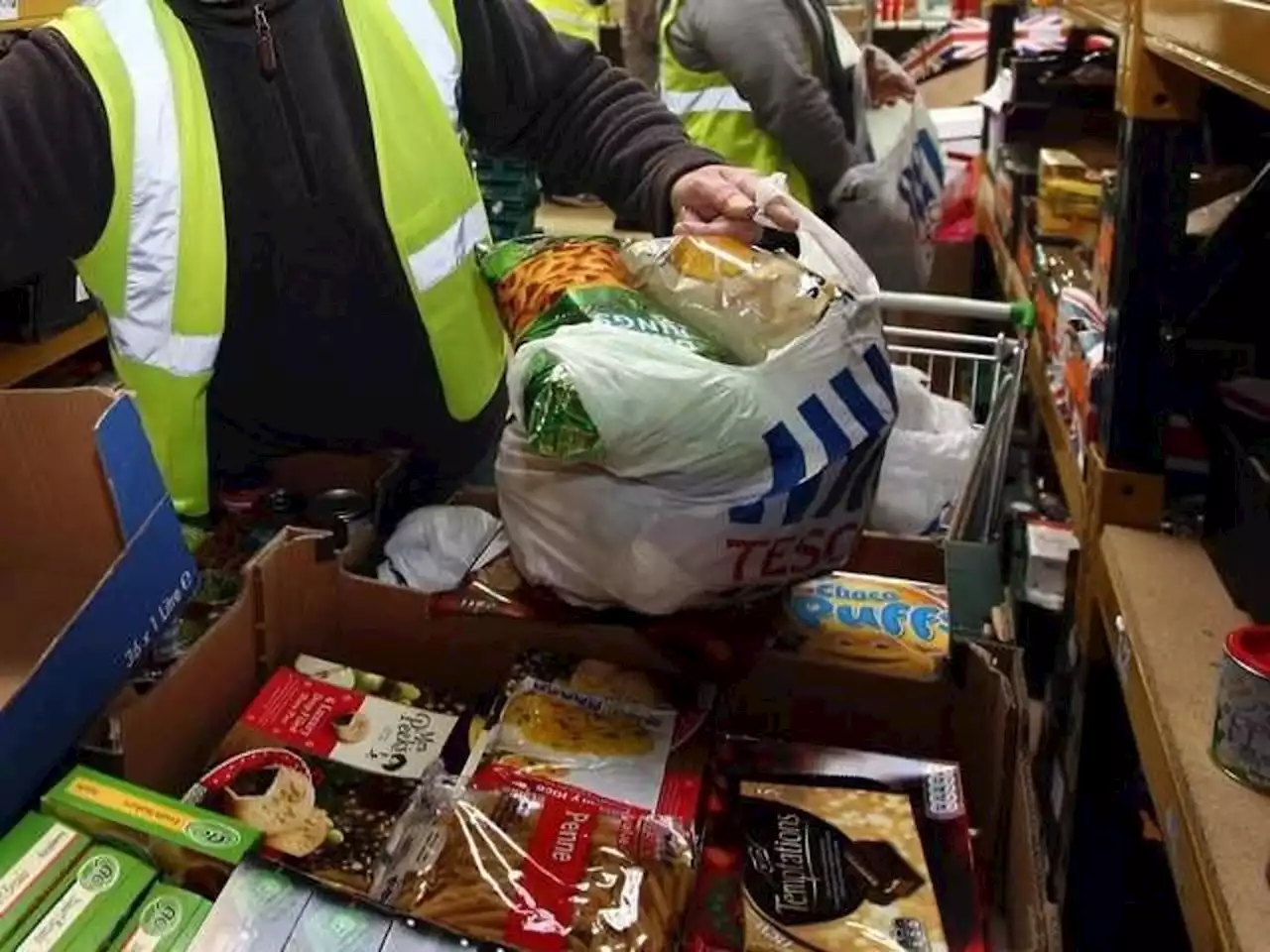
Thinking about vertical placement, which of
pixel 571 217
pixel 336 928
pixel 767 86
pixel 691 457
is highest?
pixel 691 457

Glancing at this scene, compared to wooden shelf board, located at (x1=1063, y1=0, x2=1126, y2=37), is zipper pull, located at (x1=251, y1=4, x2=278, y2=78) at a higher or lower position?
higher

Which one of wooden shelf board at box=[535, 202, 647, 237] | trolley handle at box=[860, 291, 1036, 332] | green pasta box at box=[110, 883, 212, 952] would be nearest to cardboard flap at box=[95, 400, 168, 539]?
green pasta box at box=[110, 883, 212, 952]

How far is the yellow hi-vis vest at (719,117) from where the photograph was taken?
288 centimetres

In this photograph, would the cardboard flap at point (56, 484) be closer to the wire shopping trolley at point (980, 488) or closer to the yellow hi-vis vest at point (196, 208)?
the yellow hi-vis vest at point (196, 208)

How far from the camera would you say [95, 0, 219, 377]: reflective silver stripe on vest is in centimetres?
120

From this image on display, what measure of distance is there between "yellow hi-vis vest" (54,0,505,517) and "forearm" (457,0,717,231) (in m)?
0.05

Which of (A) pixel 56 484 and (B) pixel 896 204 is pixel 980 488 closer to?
(A) pixel 56 484

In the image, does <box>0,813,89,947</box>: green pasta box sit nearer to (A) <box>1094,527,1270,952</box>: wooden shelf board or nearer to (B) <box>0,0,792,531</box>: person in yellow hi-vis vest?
(B) <box>0,0,792,531</box>: person in yellow hi-vis vest

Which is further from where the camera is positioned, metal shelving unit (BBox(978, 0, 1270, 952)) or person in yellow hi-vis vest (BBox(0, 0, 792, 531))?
person in yellow hi-vis vest (BBox(0, 0, 792, 531))

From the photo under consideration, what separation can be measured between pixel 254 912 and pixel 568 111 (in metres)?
0.93

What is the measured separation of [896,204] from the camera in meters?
2.77

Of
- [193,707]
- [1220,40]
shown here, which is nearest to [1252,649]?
[1220,40]

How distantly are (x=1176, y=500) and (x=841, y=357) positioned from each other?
18.6 inches

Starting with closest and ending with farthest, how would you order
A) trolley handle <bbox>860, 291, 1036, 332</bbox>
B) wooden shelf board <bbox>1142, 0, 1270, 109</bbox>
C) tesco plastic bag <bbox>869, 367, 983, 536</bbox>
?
1. wooden shelf board <bbox>1142, 0, 1270, 109</bbox>
2. trolley handle <bbox>860, 291, 1036, 332</bbox>
3. tesco plastic bag <bbox>869, 367, 983, 536</bbox>
